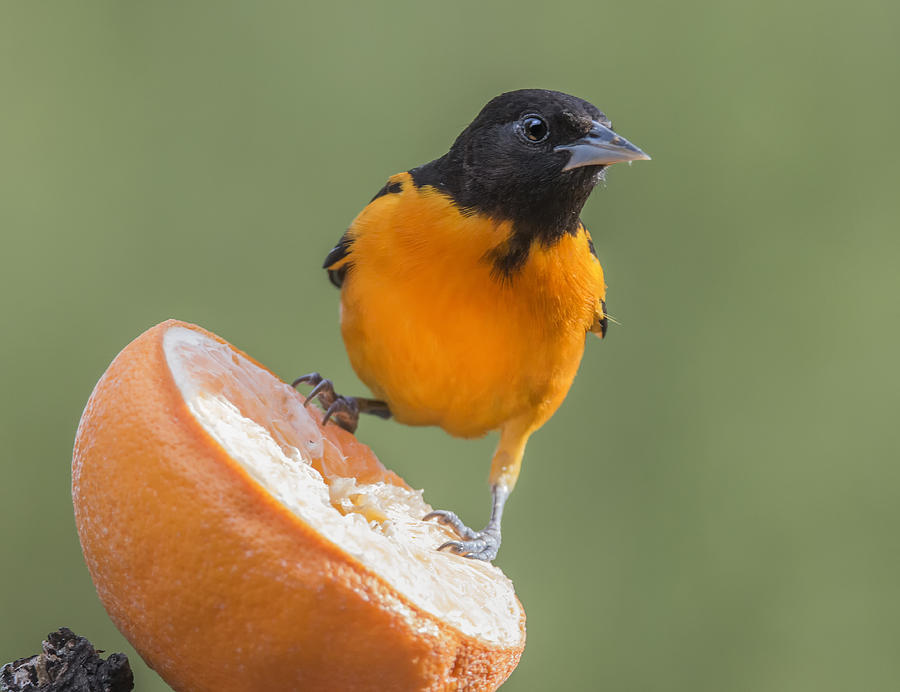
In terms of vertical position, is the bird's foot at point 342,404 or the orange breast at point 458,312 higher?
the orange breast at point 458,312

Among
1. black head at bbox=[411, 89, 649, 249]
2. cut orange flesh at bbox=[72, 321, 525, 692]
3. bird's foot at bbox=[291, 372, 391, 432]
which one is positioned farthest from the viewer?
bird's foot at bbox=[291, 372, 391, 432]

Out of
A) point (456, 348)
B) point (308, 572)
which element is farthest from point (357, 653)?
point (456, 348)

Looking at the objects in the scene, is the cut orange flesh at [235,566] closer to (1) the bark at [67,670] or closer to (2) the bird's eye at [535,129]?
(1) the bark at [67,670]

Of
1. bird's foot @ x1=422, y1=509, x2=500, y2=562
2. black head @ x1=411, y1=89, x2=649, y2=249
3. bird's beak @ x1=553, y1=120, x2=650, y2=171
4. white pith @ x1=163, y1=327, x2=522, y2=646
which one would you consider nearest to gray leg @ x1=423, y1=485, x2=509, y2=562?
bird's foot @ x1=422, y1=509, x2=500, y2=562

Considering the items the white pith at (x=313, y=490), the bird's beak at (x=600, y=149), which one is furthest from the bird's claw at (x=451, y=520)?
the bird's beak at (x=600, y=149)

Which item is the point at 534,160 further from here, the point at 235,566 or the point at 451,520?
the point at 235,566

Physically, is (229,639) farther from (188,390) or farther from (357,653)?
(188,390)

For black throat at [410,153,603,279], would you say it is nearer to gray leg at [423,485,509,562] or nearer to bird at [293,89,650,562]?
bird at [293,89,650,562]
